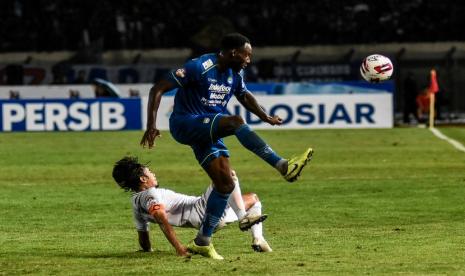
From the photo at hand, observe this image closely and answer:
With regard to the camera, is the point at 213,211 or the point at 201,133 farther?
the point at 213,211

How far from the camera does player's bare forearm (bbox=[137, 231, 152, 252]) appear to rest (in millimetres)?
10945

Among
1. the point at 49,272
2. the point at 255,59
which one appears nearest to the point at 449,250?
the point at 49,272

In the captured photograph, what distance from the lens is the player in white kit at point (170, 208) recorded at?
34.4 feet

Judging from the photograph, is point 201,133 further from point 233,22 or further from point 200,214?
point 233,22

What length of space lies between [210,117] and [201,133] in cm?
16

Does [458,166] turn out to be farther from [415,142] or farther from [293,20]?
[293,20]

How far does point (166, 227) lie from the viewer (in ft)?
33.9

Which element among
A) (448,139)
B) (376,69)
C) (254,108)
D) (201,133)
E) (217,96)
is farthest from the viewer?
(448,139)

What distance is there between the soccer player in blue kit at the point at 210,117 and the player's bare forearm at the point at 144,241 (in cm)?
69

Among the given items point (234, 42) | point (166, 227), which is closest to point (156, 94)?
point (234, 42)

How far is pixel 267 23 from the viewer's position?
1742 inches

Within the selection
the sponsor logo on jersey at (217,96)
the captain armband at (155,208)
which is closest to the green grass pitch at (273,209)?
the captain armband at (155,208)

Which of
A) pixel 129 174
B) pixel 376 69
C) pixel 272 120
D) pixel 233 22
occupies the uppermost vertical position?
pixel 272 120

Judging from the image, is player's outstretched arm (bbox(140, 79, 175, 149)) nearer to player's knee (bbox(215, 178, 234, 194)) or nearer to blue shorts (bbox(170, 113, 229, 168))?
blue shorts (bbox(170, 113, 229, 168))
